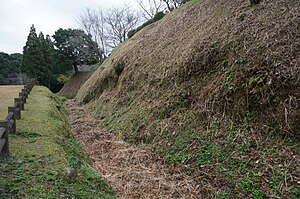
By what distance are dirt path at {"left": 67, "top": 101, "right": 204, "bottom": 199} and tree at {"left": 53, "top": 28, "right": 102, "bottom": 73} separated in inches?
1233

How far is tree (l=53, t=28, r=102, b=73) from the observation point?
36094 mm

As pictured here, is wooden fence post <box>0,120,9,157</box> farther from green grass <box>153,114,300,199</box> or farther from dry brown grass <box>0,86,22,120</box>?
dry brown grass <box>0,86,22,120</box>

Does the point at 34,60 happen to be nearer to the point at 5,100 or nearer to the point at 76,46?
the point at 76,46

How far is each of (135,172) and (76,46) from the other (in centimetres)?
3387

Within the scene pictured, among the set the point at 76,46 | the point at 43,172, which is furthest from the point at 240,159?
the point at 76,46

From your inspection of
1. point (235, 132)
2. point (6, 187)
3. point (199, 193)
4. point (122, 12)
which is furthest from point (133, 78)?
point (122, 12)

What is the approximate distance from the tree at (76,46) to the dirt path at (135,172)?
31322 mm

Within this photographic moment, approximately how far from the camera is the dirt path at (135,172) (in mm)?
3957

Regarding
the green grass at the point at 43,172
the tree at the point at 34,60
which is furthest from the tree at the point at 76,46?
the green grass at the point at 43,172

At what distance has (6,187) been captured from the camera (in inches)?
120

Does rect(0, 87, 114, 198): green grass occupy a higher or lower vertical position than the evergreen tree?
lower

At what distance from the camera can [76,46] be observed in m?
36.1

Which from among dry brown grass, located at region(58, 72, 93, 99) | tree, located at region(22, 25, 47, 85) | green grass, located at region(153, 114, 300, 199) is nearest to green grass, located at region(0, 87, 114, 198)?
green grass, located at region(153, 114, 300, 199)

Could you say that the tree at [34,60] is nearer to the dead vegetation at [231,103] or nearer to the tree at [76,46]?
the tree at [76,46]
